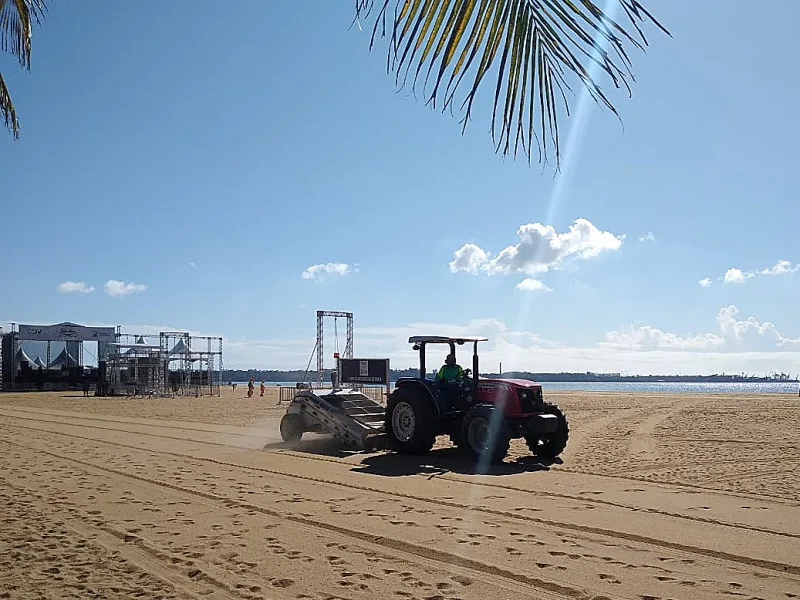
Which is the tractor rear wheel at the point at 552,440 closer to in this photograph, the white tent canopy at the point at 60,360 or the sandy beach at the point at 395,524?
the sandy beach at the point at 395,524

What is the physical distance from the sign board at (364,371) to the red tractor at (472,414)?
6814mm

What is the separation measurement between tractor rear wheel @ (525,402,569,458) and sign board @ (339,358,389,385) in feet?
24.7

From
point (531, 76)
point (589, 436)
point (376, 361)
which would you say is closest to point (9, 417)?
point (376, 361)

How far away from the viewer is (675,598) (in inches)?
192

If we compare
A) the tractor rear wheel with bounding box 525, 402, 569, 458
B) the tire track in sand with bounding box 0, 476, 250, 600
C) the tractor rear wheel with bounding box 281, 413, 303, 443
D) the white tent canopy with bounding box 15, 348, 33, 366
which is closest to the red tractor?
the tractor rear wheel with bounding box 525, 402, 569, 458

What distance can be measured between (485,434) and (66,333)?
51083 millimetres

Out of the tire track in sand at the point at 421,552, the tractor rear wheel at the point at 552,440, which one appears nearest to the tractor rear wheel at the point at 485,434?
the tractor rear wheel at the point at 552,440

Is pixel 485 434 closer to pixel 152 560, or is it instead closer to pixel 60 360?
pixel 152 560

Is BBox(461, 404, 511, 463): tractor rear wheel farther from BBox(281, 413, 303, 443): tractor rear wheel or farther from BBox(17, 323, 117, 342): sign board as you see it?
BBox(17, 323, 117, 342): sign board

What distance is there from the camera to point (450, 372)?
1259 centimetres

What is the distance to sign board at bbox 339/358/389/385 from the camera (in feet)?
64.5

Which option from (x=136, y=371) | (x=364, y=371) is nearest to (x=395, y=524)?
(x=364, y=371)

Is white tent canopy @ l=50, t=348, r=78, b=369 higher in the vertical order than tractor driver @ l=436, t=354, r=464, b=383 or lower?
higher

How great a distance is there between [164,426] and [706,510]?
572 inches
